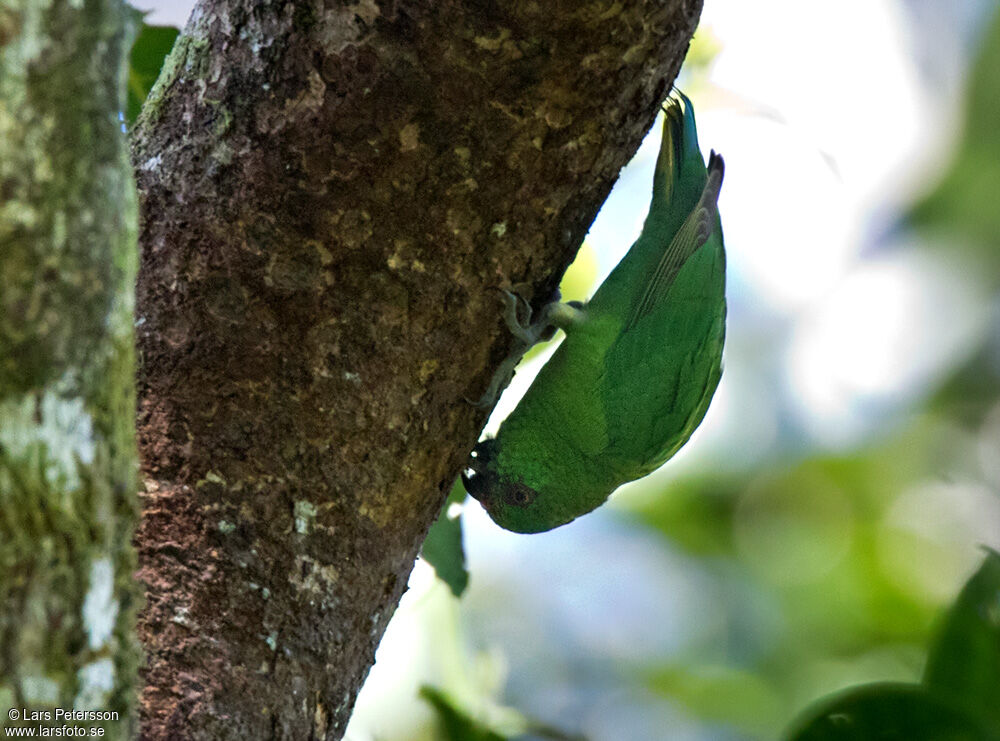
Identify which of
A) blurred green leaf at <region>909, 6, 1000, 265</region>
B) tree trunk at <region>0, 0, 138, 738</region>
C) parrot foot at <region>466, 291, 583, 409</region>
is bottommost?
tree trunk at <region>0, 0, 138, 738</region>

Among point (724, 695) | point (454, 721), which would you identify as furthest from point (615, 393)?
point (724, 695)

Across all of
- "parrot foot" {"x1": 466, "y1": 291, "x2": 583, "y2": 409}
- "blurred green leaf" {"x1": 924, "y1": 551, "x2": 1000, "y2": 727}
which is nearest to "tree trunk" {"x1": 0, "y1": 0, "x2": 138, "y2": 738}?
"parrot foot" {"x1": 466, "y1": 291, "x2": 583, "y2": 409}

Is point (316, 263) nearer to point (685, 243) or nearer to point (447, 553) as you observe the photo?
point (447, 553)

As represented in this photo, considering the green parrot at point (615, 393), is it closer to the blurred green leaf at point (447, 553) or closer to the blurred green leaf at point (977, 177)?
the blurred green leaf at point (447, 553)

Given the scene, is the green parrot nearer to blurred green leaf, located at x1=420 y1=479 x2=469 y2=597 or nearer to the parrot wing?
the parrot wing

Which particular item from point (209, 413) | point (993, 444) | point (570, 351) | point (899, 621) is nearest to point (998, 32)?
point (993, 444)

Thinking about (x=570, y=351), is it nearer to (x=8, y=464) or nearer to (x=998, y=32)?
(x=8, y=464)
